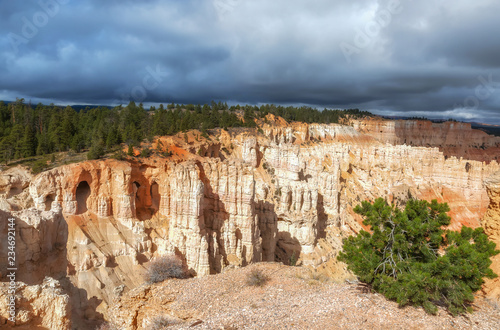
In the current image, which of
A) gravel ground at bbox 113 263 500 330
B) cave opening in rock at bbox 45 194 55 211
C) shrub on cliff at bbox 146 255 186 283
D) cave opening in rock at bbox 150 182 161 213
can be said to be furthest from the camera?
cave opening in rock at bbox 150 182 161 213

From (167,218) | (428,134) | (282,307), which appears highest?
(428,134)

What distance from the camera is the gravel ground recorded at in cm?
1058

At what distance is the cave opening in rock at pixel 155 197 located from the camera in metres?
28.3

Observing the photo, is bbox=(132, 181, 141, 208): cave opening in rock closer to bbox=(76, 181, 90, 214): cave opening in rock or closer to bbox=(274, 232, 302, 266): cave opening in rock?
bbox=(76, 181, 90, 214): cave opening in rock

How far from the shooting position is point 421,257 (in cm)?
1253

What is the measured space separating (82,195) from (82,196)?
0.31 feet

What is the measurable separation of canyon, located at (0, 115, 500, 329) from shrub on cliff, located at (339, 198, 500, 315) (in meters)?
3.84

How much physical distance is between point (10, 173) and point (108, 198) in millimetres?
8309

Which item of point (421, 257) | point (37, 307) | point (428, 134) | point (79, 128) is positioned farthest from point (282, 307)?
point (428, 134)

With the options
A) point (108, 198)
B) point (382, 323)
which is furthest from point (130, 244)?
point (382, 323)

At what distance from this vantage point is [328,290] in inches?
518

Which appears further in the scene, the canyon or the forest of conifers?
the forest of conifers

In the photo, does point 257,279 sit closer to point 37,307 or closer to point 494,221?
point 37,307

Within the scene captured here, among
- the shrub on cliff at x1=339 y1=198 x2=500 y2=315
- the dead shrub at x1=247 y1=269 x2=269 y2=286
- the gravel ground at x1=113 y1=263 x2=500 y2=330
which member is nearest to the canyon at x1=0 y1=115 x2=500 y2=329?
the gravel ground at x1=113 y1=263 x2=500 y2=330
